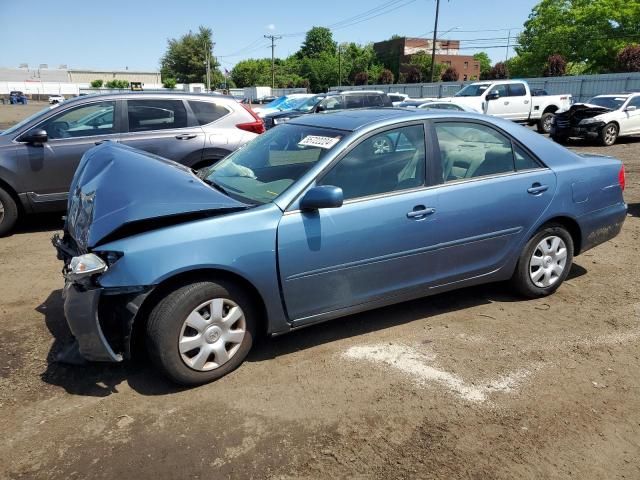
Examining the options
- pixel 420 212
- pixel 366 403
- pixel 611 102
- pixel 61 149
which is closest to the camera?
pixel 366 403

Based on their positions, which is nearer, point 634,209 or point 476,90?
point 634,209

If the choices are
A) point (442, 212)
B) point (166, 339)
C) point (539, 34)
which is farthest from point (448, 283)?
point (539, 34)

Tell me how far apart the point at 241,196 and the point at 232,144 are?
378 cm

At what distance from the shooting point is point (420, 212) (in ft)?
12.1

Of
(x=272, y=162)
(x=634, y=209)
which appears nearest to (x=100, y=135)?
(x=272, y=162)

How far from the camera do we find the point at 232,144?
283 inches

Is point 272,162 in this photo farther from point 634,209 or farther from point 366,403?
point 634,209

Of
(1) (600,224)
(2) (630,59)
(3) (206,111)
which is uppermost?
(2) (630,59)

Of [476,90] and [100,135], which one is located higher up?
[476,90]

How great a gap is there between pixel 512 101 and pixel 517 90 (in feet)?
1.78

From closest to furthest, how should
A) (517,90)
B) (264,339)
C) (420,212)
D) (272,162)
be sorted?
(420,212), (264,339), (272,162), (517,90)

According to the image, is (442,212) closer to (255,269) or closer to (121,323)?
(255,269)

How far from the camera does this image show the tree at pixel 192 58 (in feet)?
348

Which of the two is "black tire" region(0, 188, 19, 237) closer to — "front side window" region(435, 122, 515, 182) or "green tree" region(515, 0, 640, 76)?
"front side window" region(435, 122, 515, 182)
